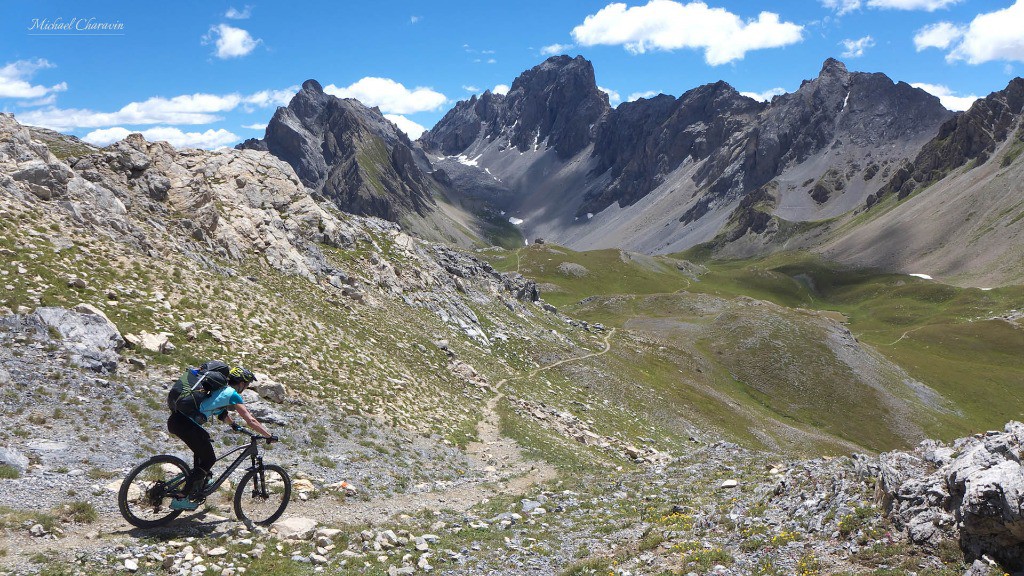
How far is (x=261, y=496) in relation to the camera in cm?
1644

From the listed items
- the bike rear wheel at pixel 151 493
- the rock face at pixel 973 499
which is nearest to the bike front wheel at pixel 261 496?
the bike rear wheel at pixel 151 493

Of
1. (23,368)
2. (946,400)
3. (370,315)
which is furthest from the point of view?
(946,400)

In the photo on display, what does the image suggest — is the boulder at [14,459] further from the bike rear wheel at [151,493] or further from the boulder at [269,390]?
the boulder at [269,390]

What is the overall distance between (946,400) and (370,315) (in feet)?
292

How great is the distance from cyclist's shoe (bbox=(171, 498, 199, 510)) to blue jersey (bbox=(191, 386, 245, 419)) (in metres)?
2.34

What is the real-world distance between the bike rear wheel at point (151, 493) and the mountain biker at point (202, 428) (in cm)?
27

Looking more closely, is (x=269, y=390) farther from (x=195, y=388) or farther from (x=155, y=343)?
(x=195, y=388)

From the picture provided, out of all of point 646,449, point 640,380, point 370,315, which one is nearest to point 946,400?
point 640,380

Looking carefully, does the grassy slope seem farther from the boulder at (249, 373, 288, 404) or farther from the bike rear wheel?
the bike rear wheel

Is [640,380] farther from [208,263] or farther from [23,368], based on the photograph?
[23,368]

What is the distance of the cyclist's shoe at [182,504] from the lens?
14602 mm

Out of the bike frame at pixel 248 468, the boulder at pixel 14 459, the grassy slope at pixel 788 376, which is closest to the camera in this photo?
the bike frame at pixel 248 468

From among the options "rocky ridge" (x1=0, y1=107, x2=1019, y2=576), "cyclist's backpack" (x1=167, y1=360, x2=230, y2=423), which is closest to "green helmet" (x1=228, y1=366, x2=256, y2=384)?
"cyclist's backpack" (x1=167, y1=360, x2=230, y2=423)

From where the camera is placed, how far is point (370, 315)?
165 feet
